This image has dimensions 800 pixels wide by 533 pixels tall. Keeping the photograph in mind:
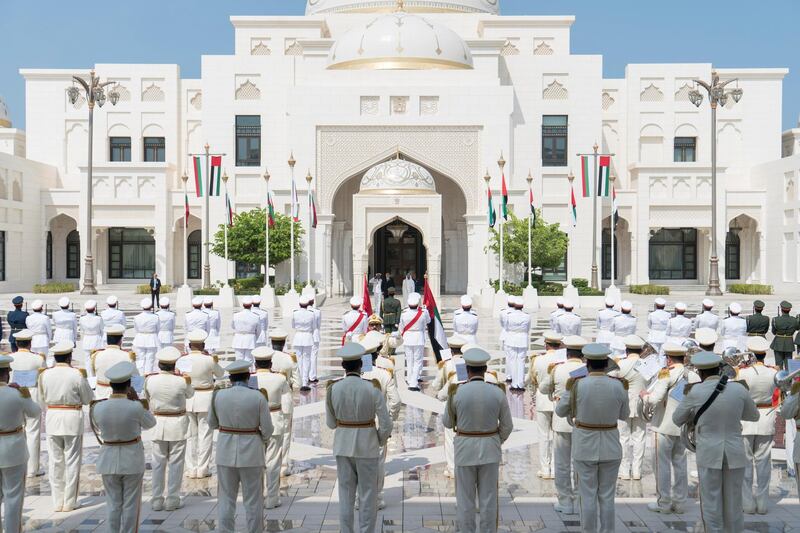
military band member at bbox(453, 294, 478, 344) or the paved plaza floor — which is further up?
military band member at bbox(453, 294, 478, 344)

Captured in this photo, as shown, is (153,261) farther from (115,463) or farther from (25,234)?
(115,463)

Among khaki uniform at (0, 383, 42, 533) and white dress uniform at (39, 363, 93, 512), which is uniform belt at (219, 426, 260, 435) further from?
white dress uniform at (39, 363, 93, 512)

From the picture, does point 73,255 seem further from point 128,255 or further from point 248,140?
point 248,140


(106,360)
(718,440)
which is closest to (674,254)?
(106,360)

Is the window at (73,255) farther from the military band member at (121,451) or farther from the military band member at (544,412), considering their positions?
the military band member at (121,451)

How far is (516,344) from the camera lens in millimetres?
13797

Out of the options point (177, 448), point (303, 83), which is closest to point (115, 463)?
point (177, 448)

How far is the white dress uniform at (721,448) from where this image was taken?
6250 mm

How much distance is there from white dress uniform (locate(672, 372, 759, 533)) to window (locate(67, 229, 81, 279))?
3932 centimetres

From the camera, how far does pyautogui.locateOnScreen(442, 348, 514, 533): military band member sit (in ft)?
20.6

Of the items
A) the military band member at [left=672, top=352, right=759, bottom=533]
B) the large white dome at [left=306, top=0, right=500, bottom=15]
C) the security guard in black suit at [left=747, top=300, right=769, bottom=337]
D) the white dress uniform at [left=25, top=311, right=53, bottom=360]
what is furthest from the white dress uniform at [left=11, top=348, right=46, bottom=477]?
the large white dome at [left=306, top=0, right=500, bottom=15]

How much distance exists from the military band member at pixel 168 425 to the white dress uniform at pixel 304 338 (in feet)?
21.0

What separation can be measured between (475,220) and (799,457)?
2599 centimetres

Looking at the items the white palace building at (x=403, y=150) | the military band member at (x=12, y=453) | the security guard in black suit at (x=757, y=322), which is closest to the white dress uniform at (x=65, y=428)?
the military band member at (x=12, y=453)
